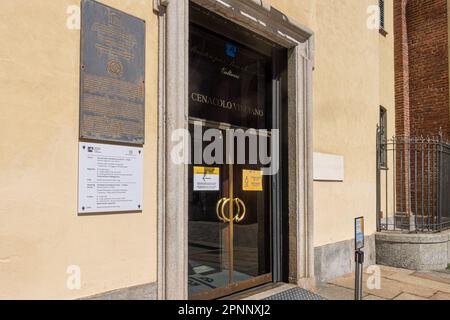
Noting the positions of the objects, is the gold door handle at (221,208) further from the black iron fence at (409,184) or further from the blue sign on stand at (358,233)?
the black iron fence at (409,184)

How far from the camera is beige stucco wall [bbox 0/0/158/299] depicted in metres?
2.94

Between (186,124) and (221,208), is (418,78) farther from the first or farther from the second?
(186,124)

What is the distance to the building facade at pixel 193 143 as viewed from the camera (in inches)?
120

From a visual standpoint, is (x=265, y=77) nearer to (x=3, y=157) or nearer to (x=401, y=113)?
(x=3, y=157)

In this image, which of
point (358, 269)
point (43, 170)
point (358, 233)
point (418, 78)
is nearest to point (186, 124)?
point (43, 170)

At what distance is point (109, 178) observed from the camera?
3.50m

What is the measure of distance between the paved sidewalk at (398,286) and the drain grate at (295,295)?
→ 29 cm

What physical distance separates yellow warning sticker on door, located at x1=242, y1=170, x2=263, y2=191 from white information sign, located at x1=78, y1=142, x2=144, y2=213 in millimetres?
2037

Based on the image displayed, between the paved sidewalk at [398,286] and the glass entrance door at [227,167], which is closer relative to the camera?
the glass entrance door at [227,167]

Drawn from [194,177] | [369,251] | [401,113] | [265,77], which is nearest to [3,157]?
[194,177]

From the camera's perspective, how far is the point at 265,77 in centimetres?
595

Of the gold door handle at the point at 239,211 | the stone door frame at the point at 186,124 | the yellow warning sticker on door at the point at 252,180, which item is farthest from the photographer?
the yellow warning sticker on door at the point at 252,180

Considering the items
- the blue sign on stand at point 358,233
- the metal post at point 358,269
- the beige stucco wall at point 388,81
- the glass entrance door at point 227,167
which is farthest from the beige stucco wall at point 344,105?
the beige stucco wall at point 388,81

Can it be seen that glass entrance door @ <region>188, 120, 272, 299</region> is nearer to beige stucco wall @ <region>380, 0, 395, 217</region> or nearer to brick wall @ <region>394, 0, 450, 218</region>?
beige stucco wall @ <region>380, 0, 395, 217</region>
